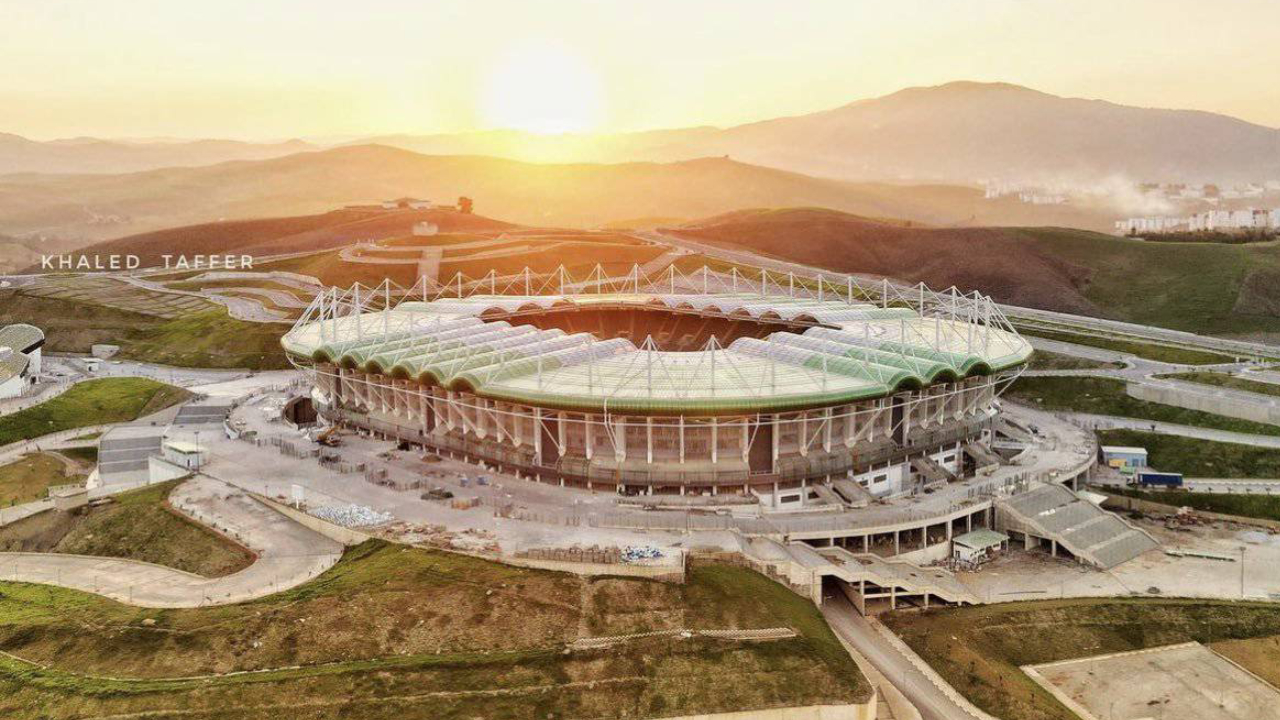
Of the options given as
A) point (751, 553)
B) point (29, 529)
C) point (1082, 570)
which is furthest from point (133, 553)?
point (1082, 570)

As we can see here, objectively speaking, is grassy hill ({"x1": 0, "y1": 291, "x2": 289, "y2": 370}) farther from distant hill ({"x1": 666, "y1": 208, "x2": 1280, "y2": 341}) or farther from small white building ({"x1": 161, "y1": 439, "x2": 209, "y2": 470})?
distant hill ({"x1": 666, "y1": 208, "x2": 1280, "y2": 341})

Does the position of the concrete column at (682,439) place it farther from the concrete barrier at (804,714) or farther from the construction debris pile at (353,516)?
the concrete barrier at (804,714)

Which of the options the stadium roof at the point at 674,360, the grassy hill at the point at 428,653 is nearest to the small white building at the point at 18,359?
the stadium roof at the point at 674,360

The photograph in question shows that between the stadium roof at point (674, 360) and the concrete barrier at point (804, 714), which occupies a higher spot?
the stadium roof at point (674, 360)

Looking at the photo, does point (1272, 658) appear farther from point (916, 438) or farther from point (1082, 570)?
point (916, 438)

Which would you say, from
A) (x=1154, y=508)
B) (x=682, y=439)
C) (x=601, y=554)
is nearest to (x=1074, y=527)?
(x=1154, y=508)
